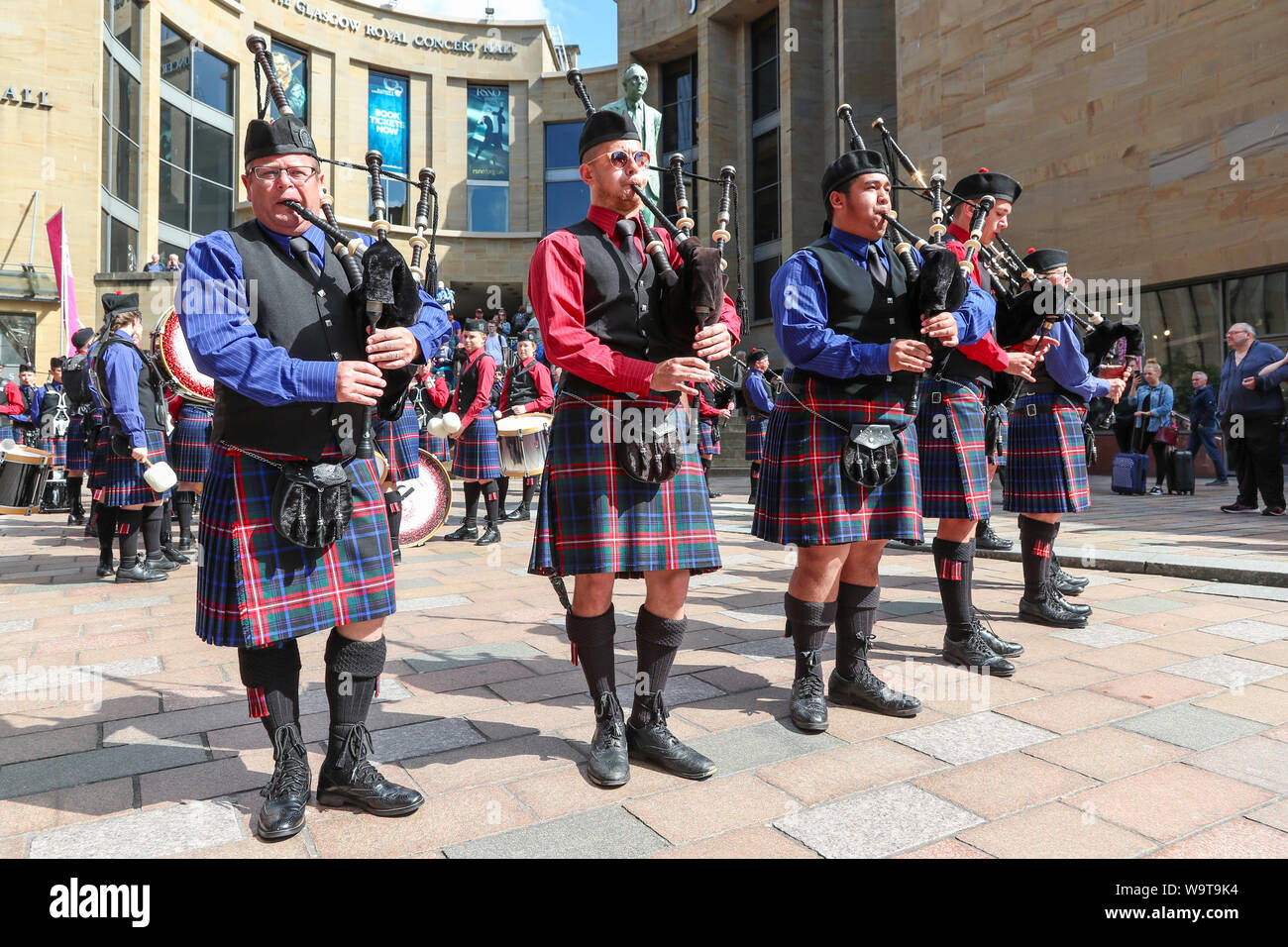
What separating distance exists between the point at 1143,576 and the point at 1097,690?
269 cm

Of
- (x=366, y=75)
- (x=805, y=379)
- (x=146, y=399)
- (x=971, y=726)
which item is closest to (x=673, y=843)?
(x=971, y=726)

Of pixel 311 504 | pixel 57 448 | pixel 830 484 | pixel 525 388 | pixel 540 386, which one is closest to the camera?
pixel 311 504

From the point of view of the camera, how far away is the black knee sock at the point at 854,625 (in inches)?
124

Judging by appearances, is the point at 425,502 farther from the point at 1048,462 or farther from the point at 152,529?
the point at 1048,462

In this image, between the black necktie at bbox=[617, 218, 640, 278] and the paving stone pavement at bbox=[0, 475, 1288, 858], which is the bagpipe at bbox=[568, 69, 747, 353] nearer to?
the black necktie at bbox=[617, 218, 640, 278]

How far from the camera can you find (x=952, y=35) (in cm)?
1656

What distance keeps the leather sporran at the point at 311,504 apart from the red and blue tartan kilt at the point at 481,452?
5.70m

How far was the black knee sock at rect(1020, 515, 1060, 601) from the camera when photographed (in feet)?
14.2

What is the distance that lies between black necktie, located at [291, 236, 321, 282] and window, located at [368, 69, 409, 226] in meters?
28.9

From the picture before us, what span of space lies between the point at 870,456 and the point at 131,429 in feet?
17.4

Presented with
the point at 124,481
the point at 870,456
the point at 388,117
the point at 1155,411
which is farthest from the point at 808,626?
the point at 388,117

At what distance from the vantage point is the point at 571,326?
2.48 m

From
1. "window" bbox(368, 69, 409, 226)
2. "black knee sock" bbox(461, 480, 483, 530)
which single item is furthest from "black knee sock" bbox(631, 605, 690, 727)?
"window" bbox(368, 69, 409, 226)

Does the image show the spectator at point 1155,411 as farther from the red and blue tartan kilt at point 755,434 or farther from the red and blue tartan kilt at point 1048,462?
the red and blue tartan kilt at point 1048,462
